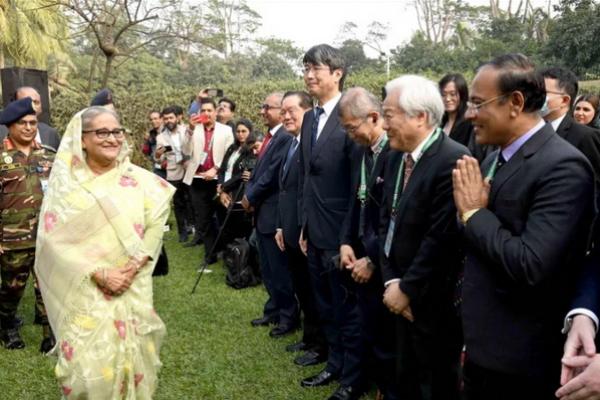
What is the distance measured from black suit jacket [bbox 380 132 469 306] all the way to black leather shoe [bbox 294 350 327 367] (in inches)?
74.0

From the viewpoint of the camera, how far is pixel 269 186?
5305 mm

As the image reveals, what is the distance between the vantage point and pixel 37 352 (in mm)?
4898

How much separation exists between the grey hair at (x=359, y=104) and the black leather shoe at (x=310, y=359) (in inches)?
80.2

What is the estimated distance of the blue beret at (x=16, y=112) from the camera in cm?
463

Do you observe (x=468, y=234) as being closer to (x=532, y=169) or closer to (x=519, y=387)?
(x=532, y=169)

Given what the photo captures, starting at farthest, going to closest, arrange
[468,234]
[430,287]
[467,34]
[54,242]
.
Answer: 1. [467,34]
2. [54,242]
3. [430,287]
4. [468,234]

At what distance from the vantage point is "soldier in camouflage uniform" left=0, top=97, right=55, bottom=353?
470 cm

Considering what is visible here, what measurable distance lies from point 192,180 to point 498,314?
6.60 m

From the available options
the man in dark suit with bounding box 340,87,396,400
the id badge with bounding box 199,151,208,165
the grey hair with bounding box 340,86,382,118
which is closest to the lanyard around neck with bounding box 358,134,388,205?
the man in dark suit with bounding box 340,87,396,400

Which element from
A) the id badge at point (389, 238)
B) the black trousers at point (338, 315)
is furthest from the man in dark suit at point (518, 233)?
the black trousers at point (338, 315)

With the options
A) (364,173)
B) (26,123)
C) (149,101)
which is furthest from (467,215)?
(149,101)

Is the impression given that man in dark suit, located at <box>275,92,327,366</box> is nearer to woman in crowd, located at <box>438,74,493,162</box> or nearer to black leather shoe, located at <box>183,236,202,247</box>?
woman in crowd, located at <box>438,74,493,162</box>

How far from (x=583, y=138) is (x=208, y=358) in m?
3.14

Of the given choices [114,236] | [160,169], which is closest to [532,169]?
[114,236]
